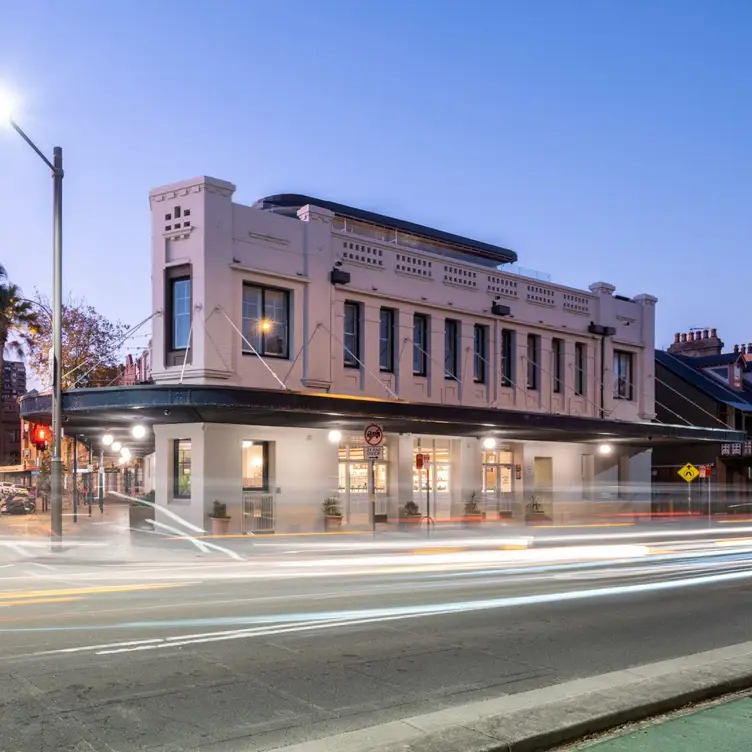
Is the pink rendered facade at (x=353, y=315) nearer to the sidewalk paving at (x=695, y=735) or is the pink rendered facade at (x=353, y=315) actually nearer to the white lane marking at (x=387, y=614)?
the white lane marking at (x=387, y=614)

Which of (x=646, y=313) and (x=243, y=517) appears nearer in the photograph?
(x=243, y=517)

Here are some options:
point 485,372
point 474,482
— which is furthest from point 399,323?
point 474,482

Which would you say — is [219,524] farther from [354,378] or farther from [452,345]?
[452,345]

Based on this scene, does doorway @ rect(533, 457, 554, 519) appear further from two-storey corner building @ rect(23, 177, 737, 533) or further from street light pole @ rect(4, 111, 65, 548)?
street light pole @ rect(4, 111, 65, 548)

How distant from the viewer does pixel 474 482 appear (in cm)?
3173

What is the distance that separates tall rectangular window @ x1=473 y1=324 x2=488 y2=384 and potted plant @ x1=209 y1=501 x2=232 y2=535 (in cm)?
1123

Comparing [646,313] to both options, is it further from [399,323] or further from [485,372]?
[399,323]

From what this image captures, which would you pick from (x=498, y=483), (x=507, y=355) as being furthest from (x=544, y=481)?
(x=507, y=355)

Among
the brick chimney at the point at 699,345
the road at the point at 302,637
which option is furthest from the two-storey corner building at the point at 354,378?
the brick chimney at the point at 699,345

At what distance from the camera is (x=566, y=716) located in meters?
6.35

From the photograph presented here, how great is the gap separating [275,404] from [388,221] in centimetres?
1369

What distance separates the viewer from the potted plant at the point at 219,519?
936 inches

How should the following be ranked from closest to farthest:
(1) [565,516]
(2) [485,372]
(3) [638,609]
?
(3) [638,609] → (2) [485,372] → (1) [565,516]

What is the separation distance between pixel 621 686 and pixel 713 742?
3.94 feet
